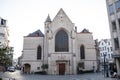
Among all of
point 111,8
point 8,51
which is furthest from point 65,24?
point 8,51

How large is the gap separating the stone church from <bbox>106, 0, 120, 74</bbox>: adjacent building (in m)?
16.2

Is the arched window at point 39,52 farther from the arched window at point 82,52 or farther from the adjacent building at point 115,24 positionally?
the adjacent building at point 115,24

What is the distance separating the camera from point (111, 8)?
26.7m

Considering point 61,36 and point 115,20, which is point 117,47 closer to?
point 115,20

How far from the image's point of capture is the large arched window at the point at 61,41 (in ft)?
141

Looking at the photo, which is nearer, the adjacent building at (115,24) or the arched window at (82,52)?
the adjacent building at (115,24)

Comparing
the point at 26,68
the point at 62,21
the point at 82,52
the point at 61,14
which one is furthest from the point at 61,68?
the point at 61,14

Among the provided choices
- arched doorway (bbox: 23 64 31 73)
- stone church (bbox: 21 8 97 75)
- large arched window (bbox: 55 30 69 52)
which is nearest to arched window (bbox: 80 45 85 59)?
stone church (bbox: 21 8 97 75)

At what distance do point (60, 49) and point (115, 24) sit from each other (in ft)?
63.3

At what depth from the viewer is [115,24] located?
26234mm

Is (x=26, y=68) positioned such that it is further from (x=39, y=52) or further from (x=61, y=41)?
(x=61, y=41)

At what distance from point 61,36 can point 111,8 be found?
19.4m

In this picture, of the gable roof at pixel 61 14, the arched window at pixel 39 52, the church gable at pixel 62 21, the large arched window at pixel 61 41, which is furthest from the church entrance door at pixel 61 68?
the gable roof at pixel 61 14

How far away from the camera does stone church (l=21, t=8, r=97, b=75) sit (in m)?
41.5
